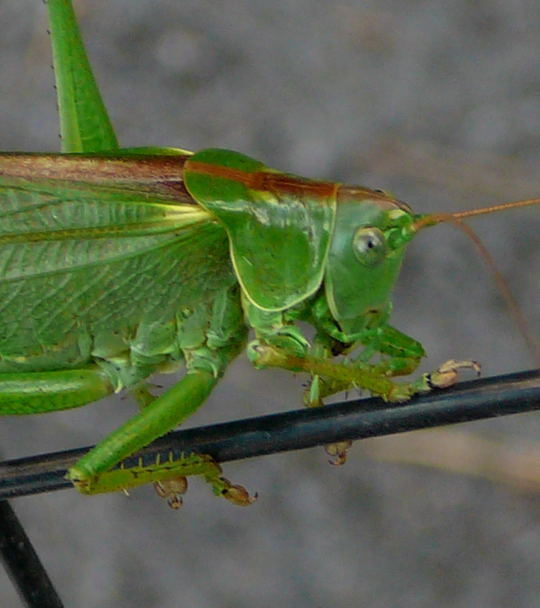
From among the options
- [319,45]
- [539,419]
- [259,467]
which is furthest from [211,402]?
[319,45]

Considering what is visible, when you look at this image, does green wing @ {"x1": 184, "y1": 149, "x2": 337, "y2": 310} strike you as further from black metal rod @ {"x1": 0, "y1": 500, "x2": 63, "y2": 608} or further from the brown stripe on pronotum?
black metal rod @ {"x1": 0, "y1": 500, "x2": 63, "y2": 608}

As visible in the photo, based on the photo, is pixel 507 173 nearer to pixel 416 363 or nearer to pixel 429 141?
pixel 429 141

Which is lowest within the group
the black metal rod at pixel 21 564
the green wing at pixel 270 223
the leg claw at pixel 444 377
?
the black metal rod at pixel 21 564

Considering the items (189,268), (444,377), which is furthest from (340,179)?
(444,377)

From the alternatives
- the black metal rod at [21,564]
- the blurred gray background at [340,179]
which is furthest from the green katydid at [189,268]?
the blurred gray background at [340,179]

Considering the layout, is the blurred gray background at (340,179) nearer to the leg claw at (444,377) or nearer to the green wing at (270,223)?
the green wing at (270,223)

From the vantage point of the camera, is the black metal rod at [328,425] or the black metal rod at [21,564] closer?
the black metal rod at [328,425]
